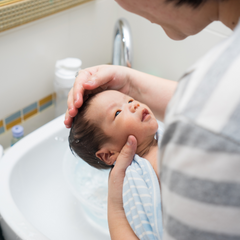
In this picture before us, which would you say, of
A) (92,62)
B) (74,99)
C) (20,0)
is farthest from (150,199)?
(92,62)

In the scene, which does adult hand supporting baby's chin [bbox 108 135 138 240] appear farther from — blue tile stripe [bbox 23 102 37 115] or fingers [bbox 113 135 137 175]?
blue tile stripe [bbox 23 102 37 115]

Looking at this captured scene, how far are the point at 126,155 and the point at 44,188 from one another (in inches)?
17.0

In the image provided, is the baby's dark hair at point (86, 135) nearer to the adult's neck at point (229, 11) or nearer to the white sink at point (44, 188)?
the white sink at point (44, 188)

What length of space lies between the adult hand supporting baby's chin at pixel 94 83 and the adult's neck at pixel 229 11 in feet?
1.37

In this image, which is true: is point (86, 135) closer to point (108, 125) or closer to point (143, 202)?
point (108, 125)

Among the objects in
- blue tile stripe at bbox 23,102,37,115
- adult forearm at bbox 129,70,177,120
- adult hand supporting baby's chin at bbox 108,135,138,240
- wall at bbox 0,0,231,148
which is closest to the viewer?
adult hand supporting baby's chin at bbox 108,135,138,240

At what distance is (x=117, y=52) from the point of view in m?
1.01

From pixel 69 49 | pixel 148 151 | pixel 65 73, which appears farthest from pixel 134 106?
pixel 69 49

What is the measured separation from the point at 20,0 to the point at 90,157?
22.9 inches

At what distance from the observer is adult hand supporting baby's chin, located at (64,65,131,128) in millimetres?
775

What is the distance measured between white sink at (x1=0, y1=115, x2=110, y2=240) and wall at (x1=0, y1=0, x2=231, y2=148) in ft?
0.67

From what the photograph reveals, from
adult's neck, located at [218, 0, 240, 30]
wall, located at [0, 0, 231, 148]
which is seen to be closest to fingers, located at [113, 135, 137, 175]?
adult's neck, located at [218, 0, 240, 30]

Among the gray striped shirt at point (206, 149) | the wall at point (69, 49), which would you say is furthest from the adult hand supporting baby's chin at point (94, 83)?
the gray striped shirt at point (206, 149)

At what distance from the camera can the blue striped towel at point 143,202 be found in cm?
67
